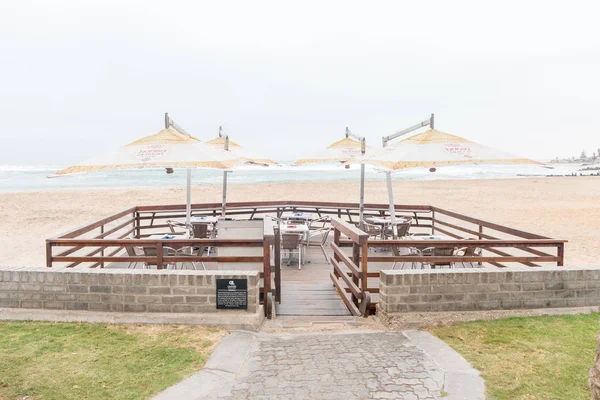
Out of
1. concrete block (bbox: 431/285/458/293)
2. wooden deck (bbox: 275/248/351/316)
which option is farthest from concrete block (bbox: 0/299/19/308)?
concrete block (bbox: 431/285/458/293)

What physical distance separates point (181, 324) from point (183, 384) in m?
1.39

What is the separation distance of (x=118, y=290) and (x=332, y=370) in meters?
2.79

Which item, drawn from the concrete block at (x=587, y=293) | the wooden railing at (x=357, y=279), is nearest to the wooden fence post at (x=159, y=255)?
the wooden railing at (x=357, y=279)

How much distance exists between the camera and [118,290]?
5.10 metres

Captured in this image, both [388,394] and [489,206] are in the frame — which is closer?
[388,394]

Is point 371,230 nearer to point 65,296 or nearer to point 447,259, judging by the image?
point 447,259

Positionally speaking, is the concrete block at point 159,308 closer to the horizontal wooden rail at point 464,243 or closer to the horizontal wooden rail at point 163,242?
the horizontal wooden rail at point 163,242

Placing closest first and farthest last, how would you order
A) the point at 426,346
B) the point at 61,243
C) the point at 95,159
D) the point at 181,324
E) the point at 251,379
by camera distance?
the point at 251,379 < the point at 426,346 < the point at 181,324 < the point at 61,243 < the point at 95,159

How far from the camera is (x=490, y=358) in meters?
4.14

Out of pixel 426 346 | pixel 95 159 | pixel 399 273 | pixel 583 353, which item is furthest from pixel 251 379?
pixel 95 159

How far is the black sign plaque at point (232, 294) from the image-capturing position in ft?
16.5

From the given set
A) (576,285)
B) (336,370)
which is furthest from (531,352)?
(336,370)

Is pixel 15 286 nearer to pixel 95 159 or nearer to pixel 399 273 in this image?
pixel 95 159

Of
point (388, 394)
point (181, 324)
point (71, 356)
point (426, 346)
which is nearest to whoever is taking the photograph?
point (388, 394)
